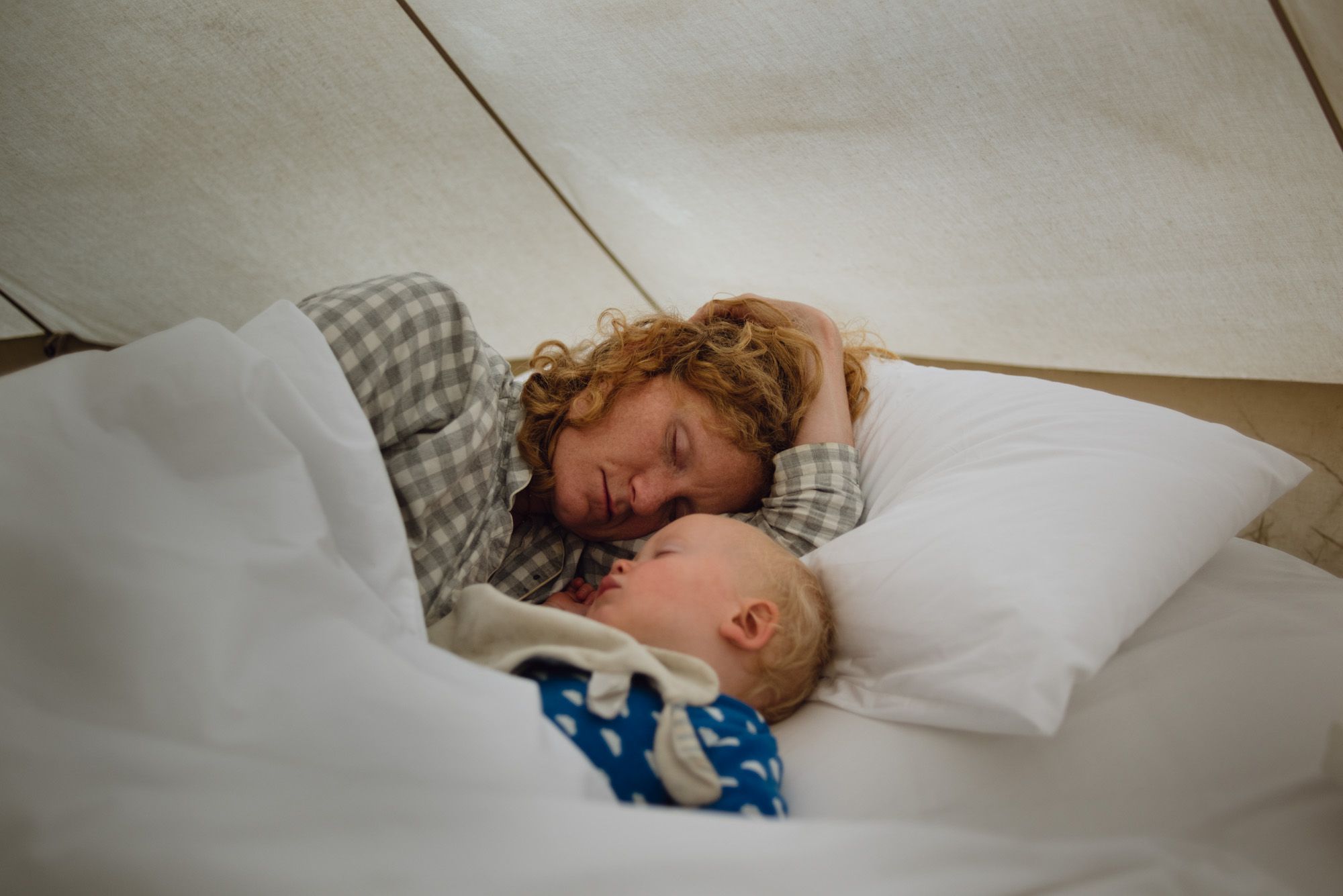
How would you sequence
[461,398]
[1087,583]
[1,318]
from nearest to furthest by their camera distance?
[1087,583], [461,398], [1,318]

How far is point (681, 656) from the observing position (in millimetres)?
791

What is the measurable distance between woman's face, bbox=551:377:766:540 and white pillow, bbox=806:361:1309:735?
0.18 m

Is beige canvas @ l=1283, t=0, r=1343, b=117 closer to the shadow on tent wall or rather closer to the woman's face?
the woman's face

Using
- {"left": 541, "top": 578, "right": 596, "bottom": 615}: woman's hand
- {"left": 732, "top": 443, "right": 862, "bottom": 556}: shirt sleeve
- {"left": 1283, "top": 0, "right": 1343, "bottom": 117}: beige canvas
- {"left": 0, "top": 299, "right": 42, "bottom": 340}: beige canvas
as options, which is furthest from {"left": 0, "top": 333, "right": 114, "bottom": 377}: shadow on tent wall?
{"left": 1283, "top": 0, "right": 1343, "bottom": 117}: beige canvas

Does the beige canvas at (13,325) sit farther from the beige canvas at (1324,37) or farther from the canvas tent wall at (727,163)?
the beige canvas at (1324,37)

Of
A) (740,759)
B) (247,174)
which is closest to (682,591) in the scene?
(740,759)

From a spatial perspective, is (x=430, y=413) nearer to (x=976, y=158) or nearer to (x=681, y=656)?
(x=681, y=656)

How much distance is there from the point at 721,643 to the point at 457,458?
1.26 feet

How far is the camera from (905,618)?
33.4 inches

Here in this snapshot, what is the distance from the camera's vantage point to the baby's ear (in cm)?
83

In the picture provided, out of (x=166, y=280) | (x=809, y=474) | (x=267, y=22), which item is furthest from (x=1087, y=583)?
(x=166, y=280)

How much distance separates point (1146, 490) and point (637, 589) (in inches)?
20.5

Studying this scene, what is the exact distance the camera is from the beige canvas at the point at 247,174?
1.38 m

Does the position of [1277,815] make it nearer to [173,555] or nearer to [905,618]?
[905,618]
